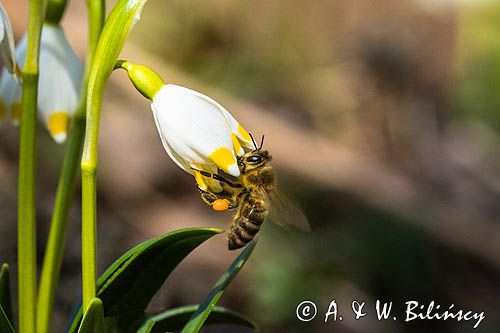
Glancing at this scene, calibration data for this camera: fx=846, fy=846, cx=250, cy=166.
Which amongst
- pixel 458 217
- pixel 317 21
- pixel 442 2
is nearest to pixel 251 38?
pixel 317 21

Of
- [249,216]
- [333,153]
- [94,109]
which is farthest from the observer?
[333,153]

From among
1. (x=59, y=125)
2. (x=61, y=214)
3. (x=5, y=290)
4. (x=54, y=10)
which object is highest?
(x=54, y=10)

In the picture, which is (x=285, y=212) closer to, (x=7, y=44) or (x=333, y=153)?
(x=7, y=44)

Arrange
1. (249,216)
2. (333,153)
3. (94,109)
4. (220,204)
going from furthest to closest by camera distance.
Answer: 1. (333,153)
2. (249,216)
3. (220,204)
4. (94,109)

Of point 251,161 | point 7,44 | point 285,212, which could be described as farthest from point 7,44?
point 285,212

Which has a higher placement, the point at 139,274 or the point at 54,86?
the point at 54,86

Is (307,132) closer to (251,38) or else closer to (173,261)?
(251,38)

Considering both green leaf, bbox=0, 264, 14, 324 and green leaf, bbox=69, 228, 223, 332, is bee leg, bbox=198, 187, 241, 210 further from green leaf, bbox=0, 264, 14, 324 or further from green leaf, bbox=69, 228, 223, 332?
green leaf, bbox=0, 264, 14, 324
